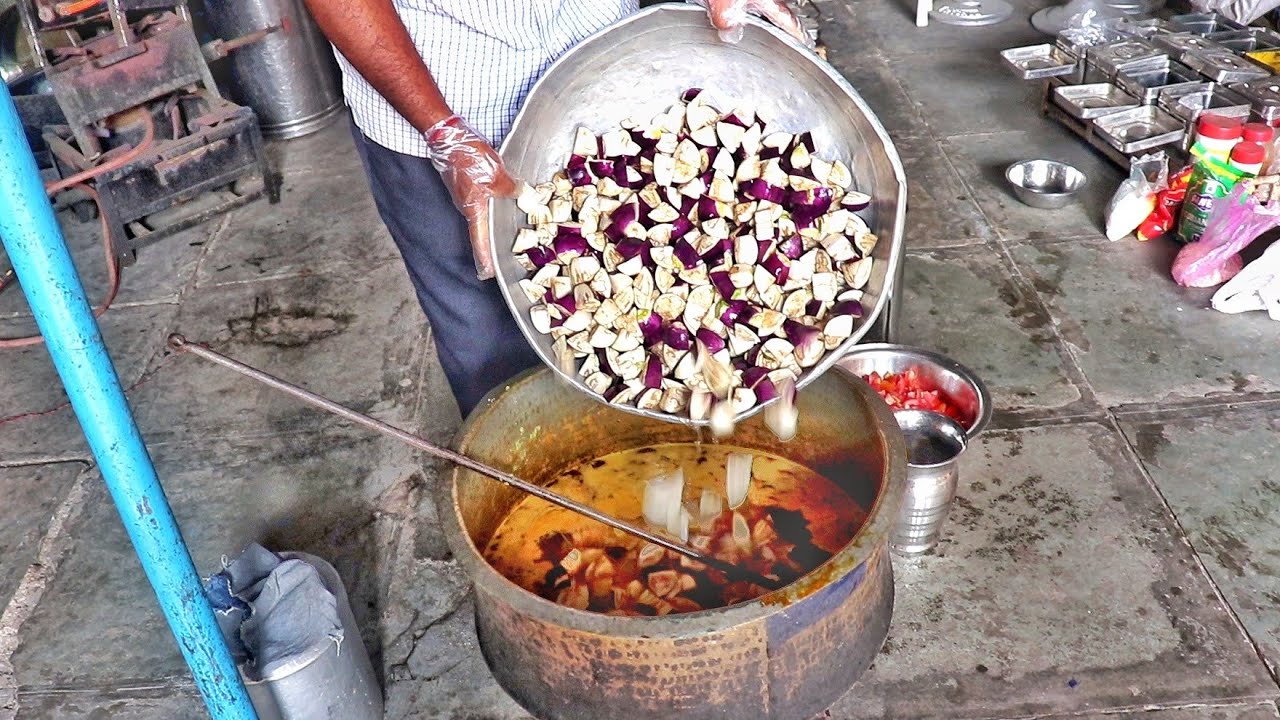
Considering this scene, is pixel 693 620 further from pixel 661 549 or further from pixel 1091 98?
pixel 1091 98

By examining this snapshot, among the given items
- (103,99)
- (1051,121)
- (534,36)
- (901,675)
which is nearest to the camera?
(534,36)

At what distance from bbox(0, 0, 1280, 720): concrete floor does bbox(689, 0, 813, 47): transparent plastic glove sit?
1.29 metres

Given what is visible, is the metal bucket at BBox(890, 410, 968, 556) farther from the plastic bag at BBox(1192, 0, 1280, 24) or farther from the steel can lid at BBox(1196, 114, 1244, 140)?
the plastic bag at BBox(1192, 0, 1280, 24)

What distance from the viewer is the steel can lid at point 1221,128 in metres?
3.49

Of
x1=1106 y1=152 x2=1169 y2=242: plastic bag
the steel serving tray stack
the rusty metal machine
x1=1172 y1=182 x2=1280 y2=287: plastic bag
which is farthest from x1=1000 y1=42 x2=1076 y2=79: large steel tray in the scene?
the rusty metal machine

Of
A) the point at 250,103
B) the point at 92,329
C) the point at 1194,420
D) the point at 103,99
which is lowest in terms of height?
the point at 1194,420

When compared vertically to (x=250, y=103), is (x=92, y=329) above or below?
above

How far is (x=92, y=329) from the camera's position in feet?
4.75

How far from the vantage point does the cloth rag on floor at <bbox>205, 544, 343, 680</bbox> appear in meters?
2.04

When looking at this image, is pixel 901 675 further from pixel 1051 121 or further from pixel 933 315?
pixel 1051 121

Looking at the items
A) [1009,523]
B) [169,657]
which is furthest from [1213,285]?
[169,657]

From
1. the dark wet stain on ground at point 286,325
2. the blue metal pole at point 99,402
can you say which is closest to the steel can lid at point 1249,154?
the dark wet stain on ground at point 286,325

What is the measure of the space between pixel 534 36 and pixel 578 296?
53 cm

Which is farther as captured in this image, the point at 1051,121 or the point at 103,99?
the point at 1051,121
